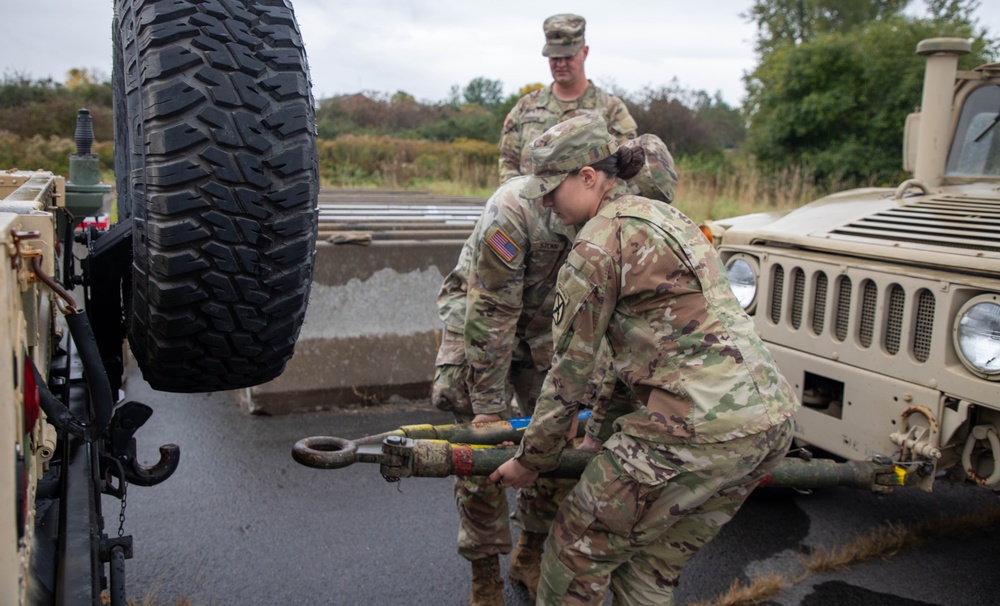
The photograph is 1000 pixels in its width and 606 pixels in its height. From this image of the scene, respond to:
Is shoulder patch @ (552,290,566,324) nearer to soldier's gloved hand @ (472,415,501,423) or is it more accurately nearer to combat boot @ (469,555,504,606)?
soldier's gloved hand @ (472,415,501,423)

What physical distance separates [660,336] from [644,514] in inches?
20.2

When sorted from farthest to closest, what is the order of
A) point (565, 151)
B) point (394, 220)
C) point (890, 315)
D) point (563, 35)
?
point (394, 220) < point (563, 35) < point (890, 315) < point (565, 151)

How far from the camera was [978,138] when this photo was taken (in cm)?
467

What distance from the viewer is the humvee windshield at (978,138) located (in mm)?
4629

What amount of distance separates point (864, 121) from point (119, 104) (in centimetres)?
1714

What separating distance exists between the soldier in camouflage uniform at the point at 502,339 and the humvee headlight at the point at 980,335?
44.8 inches

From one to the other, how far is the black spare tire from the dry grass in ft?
6.99

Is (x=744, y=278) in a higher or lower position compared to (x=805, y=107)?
lower

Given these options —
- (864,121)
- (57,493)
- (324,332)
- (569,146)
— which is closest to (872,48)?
(864,121)

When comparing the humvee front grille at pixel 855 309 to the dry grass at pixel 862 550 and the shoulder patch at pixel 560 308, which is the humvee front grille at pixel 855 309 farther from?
the shoulder patch at pixel 560 308

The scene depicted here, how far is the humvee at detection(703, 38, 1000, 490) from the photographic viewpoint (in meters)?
3.10

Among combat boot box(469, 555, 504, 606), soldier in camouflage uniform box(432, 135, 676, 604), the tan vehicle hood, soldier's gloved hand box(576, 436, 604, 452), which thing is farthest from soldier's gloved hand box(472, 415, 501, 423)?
the tan vehicle hood

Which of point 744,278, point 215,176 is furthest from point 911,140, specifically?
point 215,176

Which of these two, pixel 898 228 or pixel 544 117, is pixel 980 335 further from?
pixel 544 117
